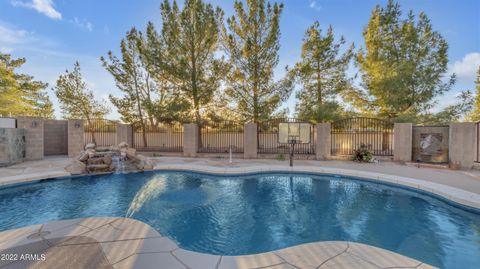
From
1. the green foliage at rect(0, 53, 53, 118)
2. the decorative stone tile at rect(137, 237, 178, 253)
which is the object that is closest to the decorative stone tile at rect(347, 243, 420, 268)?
the decorative stone tile at rect(137, 237, 178, 253)

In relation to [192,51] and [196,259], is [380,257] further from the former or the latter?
[192,51]

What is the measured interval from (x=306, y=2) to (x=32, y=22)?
593 inches

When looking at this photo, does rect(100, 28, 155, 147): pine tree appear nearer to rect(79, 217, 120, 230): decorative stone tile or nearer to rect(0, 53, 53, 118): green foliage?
rect(0, 53, 53, 118): green foliage

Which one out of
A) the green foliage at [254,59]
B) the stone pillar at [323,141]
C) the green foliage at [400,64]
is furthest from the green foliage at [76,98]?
the green foliage at [400,64]

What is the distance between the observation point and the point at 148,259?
2.38 metres

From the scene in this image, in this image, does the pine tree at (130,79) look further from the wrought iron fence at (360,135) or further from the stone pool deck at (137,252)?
the wrought iron fence at (360,135)

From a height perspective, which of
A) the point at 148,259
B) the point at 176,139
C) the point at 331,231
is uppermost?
the point at 176,139

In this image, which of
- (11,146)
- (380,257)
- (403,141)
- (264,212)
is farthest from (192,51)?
(380,257)

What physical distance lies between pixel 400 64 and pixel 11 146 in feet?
68.7

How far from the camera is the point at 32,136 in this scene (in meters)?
9.78

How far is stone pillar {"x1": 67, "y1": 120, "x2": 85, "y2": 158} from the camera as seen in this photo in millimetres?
11031

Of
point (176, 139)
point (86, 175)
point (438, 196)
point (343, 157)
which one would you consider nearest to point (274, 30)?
point (343, 157)

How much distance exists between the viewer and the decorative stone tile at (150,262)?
2246 millimetres

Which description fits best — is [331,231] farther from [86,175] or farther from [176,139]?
[176,139]
